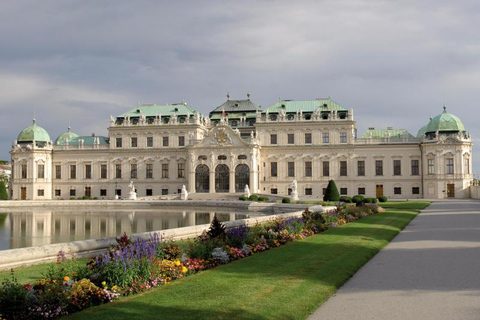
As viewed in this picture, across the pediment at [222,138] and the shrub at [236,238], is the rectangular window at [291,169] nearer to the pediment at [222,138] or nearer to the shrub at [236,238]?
the pediment at [222,138]

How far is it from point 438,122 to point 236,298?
65.2 metres

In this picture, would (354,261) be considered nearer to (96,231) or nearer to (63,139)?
(96,231)

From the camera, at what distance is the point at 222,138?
69375 millimetres

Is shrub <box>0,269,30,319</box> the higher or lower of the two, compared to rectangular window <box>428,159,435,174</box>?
lower

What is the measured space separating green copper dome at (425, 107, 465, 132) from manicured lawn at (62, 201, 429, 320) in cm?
5672

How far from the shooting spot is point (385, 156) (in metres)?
69.1

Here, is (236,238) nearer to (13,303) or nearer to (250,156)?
(13,303)

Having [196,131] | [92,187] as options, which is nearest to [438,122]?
[196,131]

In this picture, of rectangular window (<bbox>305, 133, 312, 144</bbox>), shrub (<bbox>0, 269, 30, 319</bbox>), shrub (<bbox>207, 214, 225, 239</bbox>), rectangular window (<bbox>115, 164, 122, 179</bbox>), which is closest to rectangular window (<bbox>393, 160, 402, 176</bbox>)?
rectangular window (<bbox>305, 133, 312, 144</bbox>)

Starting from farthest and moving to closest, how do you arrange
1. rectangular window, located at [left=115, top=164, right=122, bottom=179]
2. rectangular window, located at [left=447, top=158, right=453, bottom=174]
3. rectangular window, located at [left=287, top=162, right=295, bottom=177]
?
rectangular window, located at [left=115, top=164, right=122, bottom=179], rectangular window, located at [left=287, top=162, right=295, bottom=177], rectangular window, located at [left=447, top=158, right=453, bottom=174]

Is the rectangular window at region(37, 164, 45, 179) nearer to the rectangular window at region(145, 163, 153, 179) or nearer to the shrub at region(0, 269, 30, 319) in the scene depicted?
the rectangular window at region(145, 163, 153, 179)

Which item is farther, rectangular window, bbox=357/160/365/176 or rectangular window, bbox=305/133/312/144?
rectangular window, bbox=305/133/312/144

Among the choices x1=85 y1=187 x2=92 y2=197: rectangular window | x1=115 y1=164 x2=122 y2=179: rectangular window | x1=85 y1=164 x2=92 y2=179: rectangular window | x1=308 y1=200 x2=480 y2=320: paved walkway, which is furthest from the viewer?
x1=85 y1=164 x2=92 y2=179: rectangular window

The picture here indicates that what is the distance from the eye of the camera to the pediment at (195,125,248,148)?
6875cm
